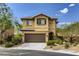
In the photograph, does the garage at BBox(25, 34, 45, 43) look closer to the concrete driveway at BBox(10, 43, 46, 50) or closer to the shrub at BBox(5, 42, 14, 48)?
Result: the concrete driveway at BBox(10, 43, 46, 50)

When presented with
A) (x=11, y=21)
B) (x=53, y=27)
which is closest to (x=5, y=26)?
(x=11, y=21)

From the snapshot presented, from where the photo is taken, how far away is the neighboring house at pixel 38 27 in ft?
39.7

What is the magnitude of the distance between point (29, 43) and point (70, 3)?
107cm

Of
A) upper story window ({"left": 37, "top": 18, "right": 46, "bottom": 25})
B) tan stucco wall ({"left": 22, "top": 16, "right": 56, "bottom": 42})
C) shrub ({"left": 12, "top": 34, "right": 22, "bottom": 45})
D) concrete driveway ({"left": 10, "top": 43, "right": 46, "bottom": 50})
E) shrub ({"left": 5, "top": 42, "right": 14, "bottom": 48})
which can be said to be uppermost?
upper story window ({"left": 37, "top": 18, "right": 46, "bottom": 25})

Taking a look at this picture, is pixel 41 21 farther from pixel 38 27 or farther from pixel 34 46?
pixel 34 46

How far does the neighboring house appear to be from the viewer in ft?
39.7

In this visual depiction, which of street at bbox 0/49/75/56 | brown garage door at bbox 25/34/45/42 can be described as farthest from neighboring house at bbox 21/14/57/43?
street at bbox 0/49/75/56

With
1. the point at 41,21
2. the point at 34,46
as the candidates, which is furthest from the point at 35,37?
the point at 41,21

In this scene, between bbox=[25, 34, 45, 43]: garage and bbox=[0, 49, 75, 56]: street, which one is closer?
bbox=[0, 49, 75, 56]: street

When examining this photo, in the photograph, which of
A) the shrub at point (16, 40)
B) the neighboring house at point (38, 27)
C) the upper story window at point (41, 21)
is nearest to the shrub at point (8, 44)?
the shrub at point (16, 40)

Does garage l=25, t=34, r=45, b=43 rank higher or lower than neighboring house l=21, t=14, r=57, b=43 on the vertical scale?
lower

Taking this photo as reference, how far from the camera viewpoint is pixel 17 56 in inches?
474

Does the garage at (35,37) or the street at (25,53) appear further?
the garage at (35,37)

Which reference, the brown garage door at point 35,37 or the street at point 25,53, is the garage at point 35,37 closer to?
the brown garage door at point 35,37
